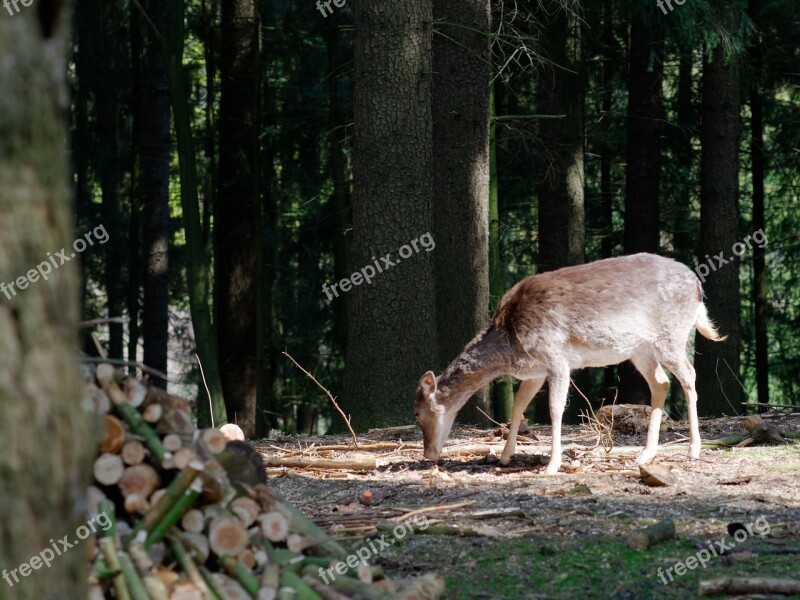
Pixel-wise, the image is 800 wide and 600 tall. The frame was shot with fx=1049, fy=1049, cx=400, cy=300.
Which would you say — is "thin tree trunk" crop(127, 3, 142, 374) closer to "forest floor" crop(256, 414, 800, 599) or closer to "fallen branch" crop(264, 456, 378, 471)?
"forest floor" crop(256, 414, 800, 599)

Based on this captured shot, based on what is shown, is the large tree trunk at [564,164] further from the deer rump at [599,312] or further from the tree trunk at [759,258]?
the deer rump at [599,312]

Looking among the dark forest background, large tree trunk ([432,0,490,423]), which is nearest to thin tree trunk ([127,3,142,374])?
the dark forest background

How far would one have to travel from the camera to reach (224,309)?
57.4 ft

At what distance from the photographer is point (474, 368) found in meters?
10.1

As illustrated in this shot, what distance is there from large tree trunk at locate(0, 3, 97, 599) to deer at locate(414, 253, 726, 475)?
6.71 metres

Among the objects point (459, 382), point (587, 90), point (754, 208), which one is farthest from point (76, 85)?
point (459, 382)

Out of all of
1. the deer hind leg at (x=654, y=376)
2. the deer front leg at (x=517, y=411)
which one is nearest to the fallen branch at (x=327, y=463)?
the deer front leg at (x=517, y=411)

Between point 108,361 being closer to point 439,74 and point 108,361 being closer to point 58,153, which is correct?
point 58,153

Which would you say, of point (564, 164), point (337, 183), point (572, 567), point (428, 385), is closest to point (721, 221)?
point (564, 164)

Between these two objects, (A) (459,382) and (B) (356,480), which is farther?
(A) (459,382)

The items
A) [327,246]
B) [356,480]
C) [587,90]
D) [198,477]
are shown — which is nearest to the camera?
[198,477]

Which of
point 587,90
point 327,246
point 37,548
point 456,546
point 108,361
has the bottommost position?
point 456,546

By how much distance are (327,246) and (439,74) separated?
989 cm

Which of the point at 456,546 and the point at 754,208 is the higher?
the point at 754,208
